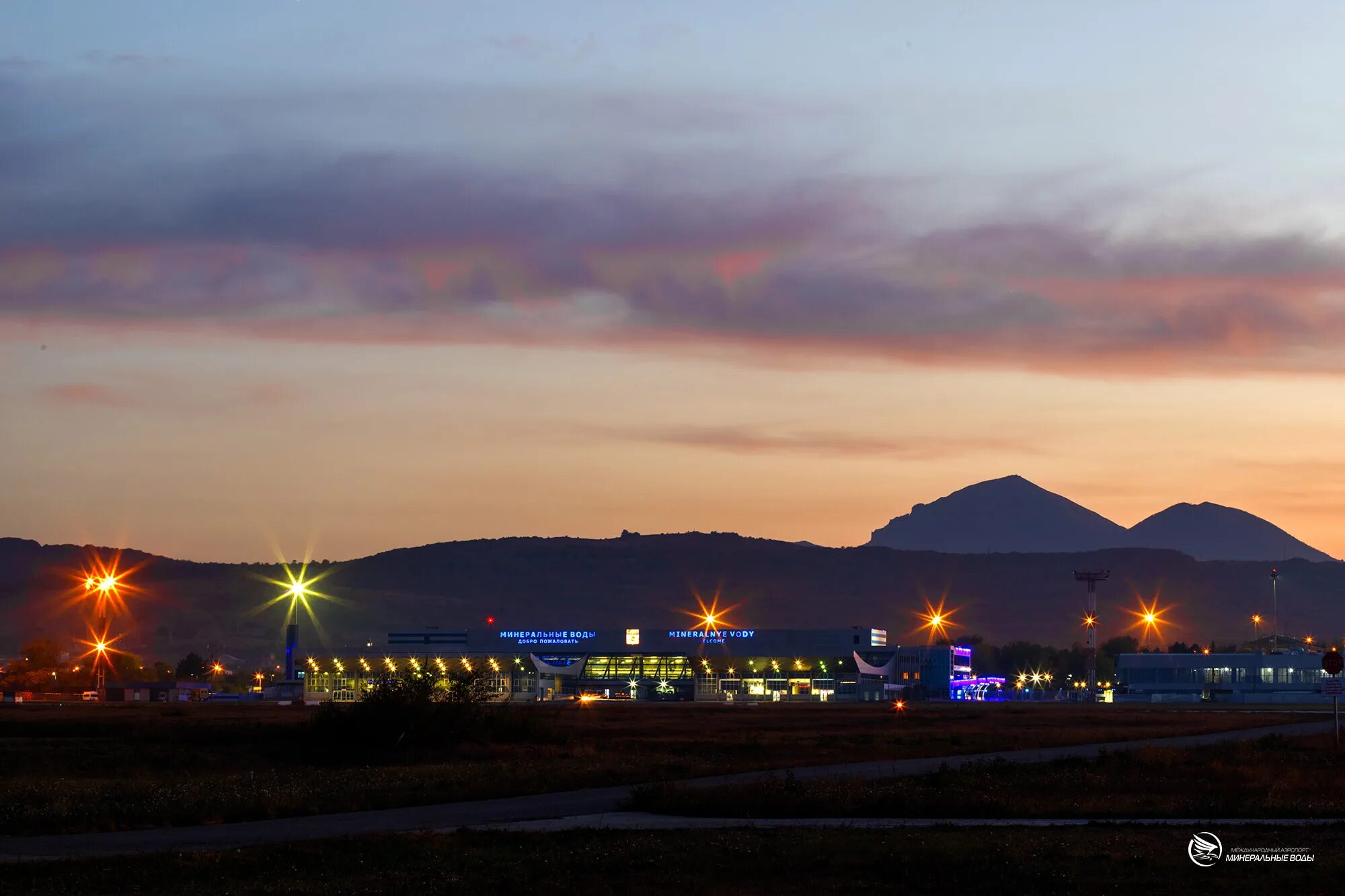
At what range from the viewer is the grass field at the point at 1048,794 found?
40469 millimetres

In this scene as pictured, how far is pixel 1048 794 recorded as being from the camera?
150ft

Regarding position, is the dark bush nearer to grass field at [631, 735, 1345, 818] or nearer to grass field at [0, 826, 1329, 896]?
grass field at [631, 735, 1345, 818]

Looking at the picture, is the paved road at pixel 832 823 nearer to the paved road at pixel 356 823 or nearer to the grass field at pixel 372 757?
the paved road at pixel 356 823

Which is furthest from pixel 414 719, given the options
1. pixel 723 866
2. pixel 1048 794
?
pixel 723 866

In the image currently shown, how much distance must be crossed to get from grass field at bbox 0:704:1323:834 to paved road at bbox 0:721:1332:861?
1673 millimetres

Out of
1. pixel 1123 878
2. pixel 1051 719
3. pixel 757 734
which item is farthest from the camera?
pixel 1051 719

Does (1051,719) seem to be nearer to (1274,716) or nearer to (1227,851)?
(1274,716)

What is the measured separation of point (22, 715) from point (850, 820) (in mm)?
106561

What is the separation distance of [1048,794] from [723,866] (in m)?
18.1

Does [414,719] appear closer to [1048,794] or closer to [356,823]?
[356,823]

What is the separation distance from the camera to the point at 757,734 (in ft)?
304

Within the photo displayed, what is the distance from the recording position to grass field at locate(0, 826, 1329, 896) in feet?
93.1

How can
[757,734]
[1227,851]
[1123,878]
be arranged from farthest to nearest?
1. [757,734]
2. [1227,851]
3. [1123,878]

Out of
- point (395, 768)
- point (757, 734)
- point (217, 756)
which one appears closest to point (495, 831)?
point (395, 768)
